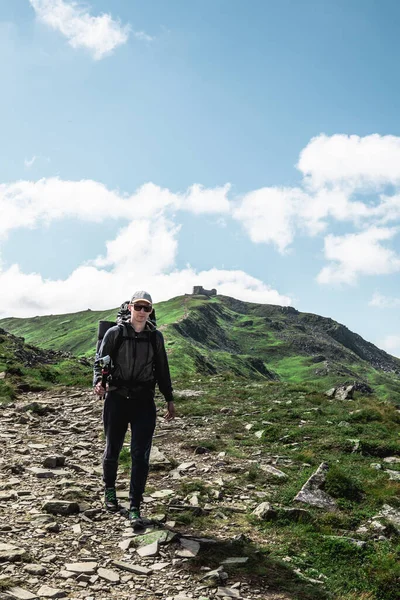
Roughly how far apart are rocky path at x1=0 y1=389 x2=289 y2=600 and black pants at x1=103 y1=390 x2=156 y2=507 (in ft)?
2.07

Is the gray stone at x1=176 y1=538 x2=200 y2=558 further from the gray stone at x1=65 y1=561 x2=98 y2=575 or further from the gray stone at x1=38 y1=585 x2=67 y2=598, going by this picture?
the gray stone at x1=38 y1=585 x2=67 y2=598

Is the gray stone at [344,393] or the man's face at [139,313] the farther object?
the gray stone at [344,393]

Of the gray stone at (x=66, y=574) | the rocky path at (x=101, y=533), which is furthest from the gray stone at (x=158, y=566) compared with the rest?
the gray stone at (x=66, y=574)

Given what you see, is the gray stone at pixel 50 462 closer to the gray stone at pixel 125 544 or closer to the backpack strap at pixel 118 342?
the backpack strap at pixel 118 342

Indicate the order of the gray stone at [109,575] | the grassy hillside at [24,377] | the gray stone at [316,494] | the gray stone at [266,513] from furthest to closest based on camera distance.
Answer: the grassy hillside at [24,377], the gray stone at [316,494], the gray stone at [266,513], the gray stone at [109,575]

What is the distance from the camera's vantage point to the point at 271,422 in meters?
18.2

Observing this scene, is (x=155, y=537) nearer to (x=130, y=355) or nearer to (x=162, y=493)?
(x=162, y=493)

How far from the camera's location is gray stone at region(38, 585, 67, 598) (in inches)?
210

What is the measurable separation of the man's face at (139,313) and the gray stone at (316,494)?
15.5ft

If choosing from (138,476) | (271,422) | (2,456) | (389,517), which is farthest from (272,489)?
(271,422)

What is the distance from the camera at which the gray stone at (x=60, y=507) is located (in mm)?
8078

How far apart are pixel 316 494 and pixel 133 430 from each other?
407cm

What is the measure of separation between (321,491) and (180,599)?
5.09m

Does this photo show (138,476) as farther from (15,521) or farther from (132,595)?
Answer: (132,595)
